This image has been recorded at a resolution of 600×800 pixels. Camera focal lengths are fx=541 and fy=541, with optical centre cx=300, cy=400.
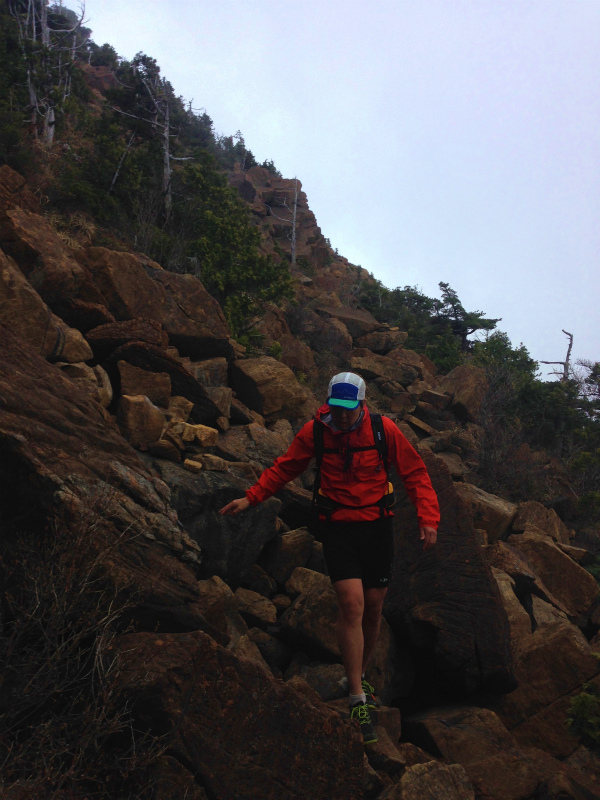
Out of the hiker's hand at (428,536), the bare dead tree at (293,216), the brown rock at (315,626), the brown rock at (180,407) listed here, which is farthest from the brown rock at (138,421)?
the bare dead tree at (293,216)

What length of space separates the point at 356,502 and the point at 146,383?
3707mm

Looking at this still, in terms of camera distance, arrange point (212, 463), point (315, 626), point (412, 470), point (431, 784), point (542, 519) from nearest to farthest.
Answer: point (431, 784) → point (412, 470) → point (315, 626) → point (212, 463) → point (542, 519)

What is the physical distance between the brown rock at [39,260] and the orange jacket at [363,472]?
4353 millimetres

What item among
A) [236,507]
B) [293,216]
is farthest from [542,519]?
[293,216]

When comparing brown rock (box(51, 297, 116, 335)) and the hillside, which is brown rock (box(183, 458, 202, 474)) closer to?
→ the hillside

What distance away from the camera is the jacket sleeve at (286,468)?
369cm

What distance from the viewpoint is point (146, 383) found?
636cm

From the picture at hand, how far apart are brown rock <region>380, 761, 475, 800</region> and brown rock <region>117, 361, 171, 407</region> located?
4.51m

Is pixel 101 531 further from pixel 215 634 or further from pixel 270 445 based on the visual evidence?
pixel 270 445

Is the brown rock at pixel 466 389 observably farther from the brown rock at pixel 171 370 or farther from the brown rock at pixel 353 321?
the brown rock at pixel 171 370

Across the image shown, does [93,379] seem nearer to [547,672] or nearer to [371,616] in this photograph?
[371,616]

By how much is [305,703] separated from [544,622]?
14.6 feet

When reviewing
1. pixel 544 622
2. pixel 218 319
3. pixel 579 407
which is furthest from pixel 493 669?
pixel 579 407

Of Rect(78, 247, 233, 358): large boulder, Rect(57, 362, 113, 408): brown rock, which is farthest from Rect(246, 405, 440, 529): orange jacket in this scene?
Rect(78, 247, 233, 358): large boulder
